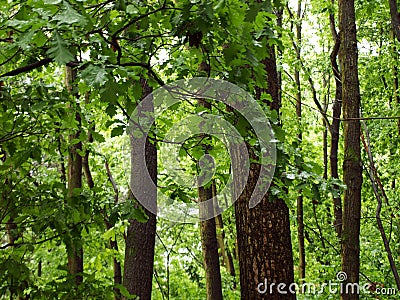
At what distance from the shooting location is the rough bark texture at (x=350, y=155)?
5.74 m

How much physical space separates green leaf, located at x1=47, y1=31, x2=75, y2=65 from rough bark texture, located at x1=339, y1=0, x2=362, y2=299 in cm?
472

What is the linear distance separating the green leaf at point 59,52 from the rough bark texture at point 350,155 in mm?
4720

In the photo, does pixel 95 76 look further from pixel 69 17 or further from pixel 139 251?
pixel 139 251

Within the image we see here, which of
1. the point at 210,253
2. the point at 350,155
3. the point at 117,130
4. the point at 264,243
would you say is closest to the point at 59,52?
the point at 117,130

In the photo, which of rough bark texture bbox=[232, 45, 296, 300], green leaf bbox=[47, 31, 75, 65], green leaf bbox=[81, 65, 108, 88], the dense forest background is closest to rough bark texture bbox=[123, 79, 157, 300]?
the dense forest background

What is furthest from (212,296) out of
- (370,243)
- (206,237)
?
(370,243)

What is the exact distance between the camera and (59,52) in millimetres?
1541

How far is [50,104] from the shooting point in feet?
8.46

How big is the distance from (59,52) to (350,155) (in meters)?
4.79

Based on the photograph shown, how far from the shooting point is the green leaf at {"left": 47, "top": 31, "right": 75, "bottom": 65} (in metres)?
1.53

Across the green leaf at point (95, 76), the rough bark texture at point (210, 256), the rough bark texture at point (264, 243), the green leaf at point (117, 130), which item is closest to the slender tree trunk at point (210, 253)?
the rough bark texture at point (210, 256)

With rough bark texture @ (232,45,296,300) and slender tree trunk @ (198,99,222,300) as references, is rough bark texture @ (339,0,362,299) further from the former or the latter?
slender tree trunk @ (198,99,222,300)

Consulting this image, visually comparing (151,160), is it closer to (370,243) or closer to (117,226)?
(117,226)

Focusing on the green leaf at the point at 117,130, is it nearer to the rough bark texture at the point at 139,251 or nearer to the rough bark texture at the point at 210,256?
the rough bark texture at the point at 139,251
